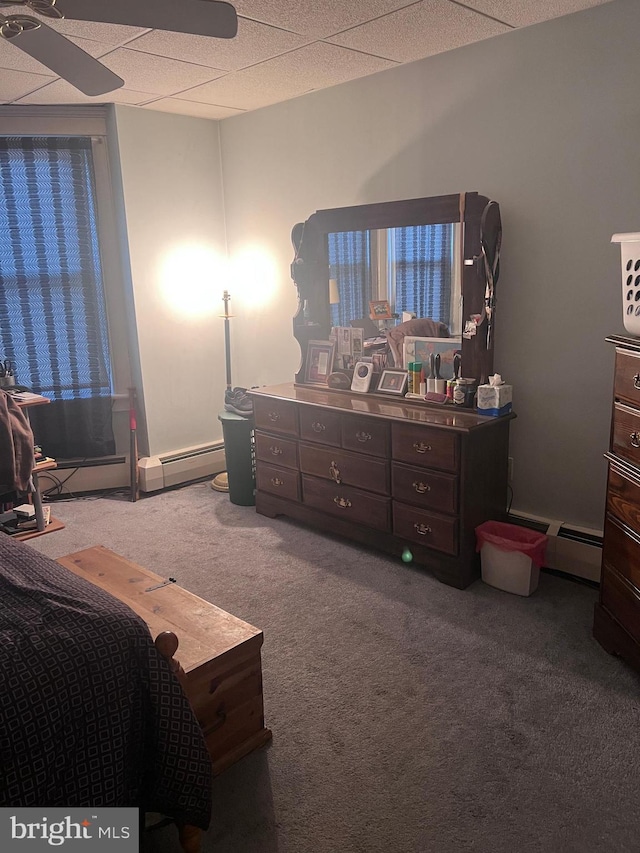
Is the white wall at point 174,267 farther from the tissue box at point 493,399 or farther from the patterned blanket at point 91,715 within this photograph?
the patterned blanket at point 91,715

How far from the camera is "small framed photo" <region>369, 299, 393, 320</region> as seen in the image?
136 inches

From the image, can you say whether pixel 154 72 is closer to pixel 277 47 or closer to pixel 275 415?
pixel 277 47

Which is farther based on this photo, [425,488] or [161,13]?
[425,488]

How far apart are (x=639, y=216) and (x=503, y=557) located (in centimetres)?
149

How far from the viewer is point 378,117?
3445mm

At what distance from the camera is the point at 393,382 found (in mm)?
3432

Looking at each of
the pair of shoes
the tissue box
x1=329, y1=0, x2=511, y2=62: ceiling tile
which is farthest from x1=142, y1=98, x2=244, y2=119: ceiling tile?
the tissue box

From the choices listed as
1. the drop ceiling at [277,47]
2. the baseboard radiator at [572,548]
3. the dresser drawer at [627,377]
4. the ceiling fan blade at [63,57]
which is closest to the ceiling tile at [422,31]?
the drop ceiling at [277,47]

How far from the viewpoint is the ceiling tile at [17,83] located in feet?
10.6

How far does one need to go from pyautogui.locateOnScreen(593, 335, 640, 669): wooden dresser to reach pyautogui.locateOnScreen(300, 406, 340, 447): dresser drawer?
136 centimetres

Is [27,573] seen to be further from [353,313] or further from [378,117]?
[378,117]

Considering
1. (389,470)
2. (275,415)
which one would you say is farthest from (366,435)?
(275,415)

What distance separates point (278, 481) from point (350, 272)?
48.4 inches

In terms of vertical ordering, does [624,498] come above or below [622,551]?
above
